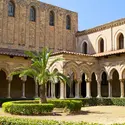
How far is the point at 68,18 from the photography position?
33375 mm

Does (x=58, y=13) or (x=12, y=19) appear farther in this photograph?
(x=58, y=13)

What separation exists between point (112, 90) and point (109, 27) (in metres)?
6.59

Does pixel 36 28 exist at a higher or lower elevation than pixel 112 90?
higher

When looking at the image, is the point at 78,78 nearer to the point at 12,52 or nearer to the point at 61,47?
the point at 12,52

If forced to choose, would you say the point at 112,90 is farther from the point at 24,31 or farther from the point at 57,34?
the point at 24,31

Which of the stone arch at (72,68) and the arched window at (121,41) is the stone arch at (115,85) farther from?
the stone arch at (72,68)

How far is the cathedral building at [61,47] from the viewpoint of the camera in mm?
25641

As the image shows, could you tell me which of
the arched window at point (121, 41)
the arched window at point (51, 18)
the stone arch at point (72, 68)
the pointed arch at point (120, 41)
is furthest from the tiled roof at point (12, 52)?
the arched window at point (121, 41)

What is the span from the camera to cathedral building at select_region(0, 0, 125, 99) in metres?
25.6

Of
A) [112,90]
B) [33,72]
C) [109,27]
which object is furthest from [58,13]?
[33,72]

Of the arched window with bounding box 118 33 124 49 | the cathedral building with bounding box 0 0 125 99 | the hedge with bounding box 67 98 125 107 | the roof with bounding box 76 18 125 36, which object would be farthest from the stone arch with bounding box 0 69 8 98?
the arched window with bounding box 118 33 124 49

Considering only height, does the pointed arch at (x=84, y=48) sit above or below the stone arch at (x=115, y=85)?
above

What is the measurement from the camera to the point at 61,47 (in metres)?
32.1

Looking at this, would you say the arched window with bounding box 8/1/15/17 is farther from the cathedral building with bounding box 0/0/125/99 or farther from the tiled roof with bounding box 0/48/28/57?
the tiled roof with bounding box 0/48/28/57
